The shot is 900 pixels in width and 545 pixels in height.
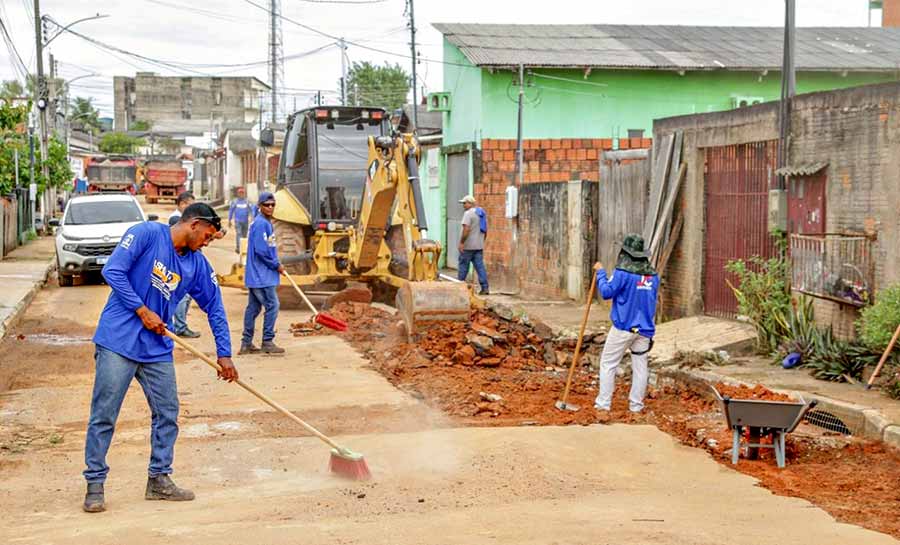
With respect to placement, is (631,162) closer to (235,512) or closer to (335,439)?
(335,439)

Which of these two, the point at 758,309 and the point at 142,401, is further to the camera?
the point at 758,309

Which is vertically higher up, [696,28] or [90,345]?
[696,28]

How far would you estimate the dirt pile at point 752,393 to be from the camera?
Answer: 8.78 metres

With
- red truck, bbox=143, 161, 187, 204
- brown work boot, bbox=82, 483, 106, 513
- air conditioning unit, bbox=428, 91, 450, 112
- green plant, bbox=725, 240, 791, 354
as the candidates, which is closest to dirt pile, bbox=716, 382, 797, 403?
green plant, bbox=725, 240, 791, 354

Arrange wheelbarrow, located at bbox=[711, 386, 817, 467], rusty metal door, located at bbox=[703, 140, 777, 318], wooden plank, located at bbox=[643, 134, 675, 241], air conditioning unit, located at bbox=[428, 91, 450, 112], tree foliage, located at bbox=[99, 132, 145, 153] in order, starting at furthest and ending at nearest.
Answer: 1. tree foliage, located at bbox=[99, 132, 145, 153]
2. air conditioning unit, located at bbox=[428, 91, 450, 112]
3. wooden plank, located at bbox=[643, 134, 675, 241]
4. rusty metal door, located at bbox=[703, 140, 777, 318]
5. wheelbarrow, located at bbox=[711, 386, 817, 467]

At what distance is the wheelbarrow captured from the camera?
324 inches

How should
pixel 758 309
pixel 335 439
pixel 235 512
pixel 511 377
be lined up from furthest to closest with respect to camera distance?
pixel 758 309 < pixel 511 377 < pixel 335 439 < pixel 235 512

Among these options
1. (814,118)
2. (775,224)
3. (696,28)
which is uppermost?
(696,28)

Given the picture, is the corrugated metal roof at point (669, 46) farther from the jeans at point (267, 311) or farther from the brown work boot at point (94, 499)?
the brown work boot at point (94, 499)

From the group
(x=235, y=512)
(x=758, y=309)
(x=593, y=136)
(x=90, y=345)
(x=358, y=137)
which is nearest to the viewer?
(x=235, y=512)

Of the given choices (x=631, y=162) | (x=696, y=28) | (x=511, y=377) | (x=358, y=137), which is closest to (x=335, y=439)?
(x=511, y=377)

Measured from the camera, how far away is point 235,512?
22.4 ft

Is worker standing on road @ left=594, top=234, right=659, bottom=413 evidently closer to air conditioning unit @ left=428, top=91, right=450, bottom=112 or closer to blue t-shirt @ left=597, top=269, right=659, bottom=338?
blue t-shirt @ left=597, top=269, right=659, bottom=338

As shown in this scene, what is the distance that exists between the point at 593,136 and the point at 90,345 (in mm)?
16208
